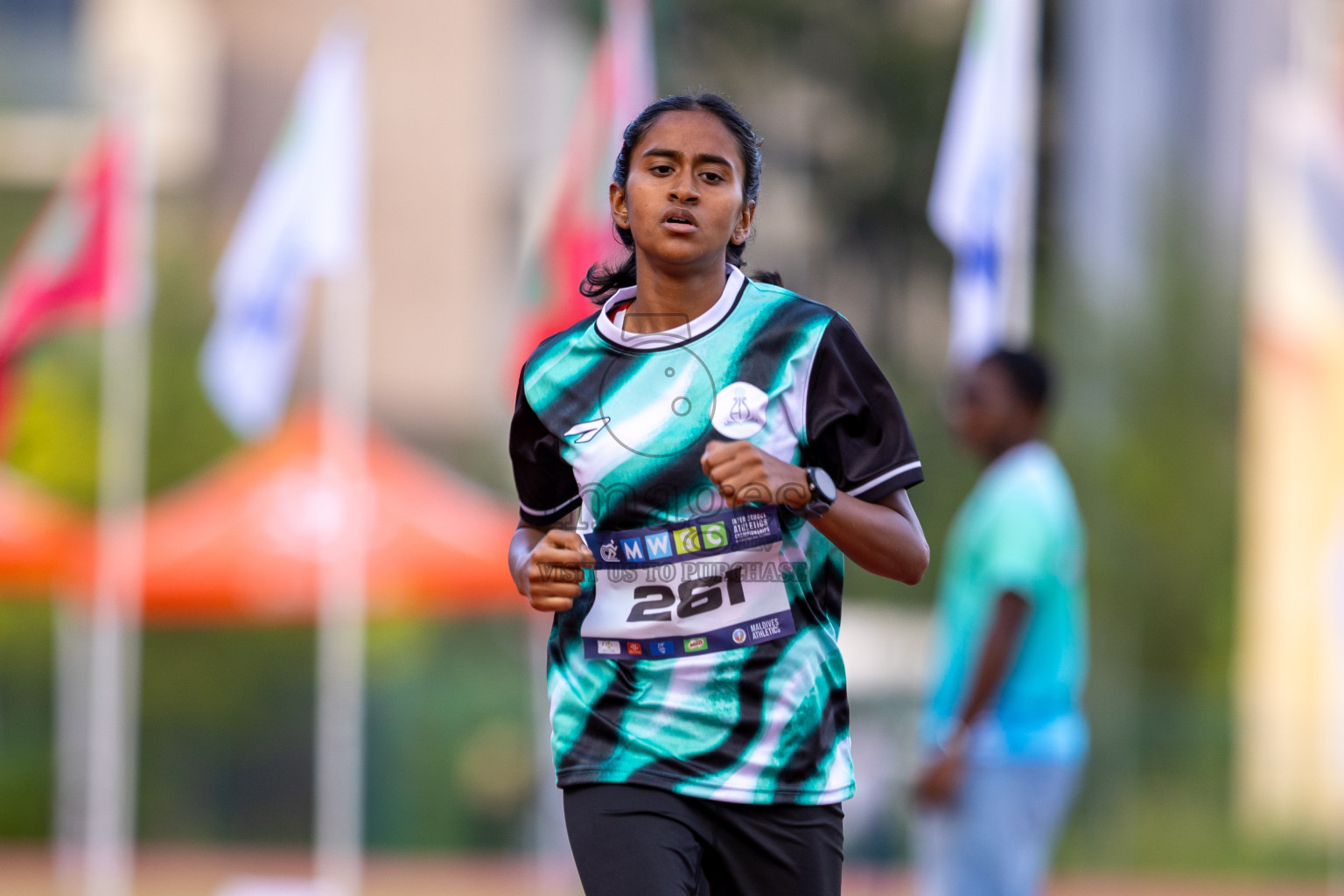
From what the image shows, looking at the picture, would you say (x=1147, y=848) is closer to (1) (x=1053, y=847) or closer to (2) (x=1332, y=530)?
(1) (x=1053, y=847)

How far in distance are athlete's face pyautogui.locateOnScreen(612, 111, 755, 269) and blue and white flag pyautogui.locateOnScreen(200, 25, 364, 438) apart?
29.5ft

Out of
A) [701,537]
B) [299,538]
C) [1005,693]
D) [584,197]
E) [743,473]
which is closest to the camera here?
[743,473]

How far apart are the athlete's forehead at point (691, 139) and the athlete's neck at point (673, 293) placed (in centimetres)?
17

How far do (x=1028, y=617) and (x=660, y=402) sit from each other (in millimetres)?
2762

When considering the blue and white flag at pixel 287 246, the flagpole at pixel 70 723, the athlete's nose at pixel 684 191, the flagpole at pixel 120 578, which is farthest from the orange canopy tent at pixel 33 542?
the athlete's nose at pixel 684 191

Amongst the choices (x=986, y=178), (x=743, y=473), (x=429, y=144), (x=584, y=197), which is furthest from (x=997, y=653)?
(x=429, y=144)

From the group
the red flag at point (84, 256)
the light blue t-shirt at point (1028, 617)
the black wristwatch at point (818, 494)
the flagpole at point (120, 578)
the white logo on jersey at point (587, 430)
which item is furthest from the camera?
the flagpole at point (120, 578)

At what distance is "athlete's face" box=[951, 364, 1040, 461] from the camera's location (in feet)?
19.3

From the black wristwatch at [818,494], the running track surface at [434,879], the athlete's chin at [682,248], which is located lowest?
the running track surface at [434,879]

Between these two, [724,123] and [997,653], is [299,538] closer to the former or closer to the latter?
[997,653]

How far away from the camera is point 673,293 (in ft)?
10.5

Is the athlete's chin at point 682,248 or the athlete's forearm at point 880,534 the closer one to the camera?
the athlete's forearm at point 880,534

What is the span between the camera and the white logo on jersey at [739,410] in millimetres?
3084

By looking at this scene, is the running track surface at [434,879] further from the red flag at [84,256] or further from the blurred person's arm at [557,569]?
the blurred person's arm at [557,569]
